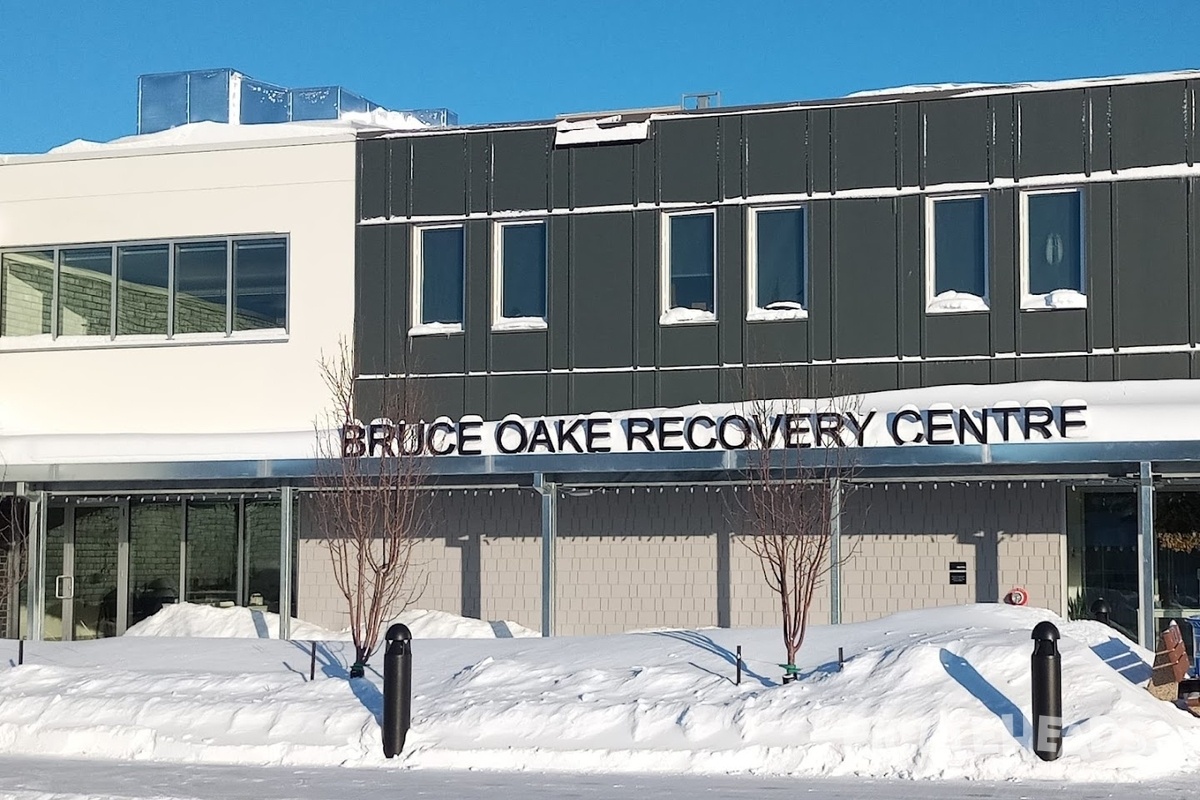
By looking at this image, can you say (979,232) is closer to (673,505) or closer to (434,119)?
(673,505)

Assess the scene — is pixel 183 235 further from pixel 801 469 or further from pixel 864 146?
pixel 801 469

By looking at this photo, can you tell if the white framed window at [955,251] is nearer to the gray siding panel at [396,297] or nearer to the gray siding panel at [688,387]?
the gray siding panel at [688,387]

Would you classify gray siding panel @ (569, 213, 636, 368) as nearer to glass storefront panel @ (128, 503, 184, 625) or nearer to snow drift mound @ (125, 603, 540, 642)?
snow drift mound @ (125, 603, 540, 642)

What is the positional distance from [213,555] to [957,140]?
1179cm

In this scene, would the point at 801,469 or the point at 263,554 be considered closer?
the point at 801,469

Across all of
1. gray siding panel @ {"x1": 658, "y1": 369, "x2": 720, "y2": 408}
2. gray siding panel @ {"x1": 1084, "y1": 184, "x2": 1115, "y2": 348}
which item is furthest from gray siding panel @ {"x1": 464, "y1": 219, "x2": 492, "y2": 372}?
gray siding panel @ {"x1": 1084, "y1": 184, "x2": 1115, "y2": 348}

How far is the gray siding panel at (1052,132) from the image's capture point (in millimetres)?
19828

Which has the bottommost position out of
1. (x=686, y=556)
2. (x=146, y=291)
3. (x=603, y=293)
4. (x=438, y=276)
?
(x=686, y=556)

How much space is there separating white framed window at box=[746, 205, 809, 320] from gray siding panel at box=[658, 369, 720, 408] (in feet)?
3.06

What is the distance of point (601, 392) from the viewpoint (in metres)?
21.5

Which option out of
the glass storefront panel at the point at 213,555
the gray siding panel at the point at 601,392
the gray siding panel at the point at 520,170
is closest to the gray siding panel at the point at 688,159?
the gray siding panel at the point at 520,170

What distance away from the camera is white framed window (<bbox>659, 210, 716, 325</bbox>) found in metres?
21.3

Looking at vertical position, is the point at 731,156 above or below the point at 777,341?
above

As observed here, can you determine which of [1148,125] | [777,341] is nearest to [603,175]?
[777,341]
